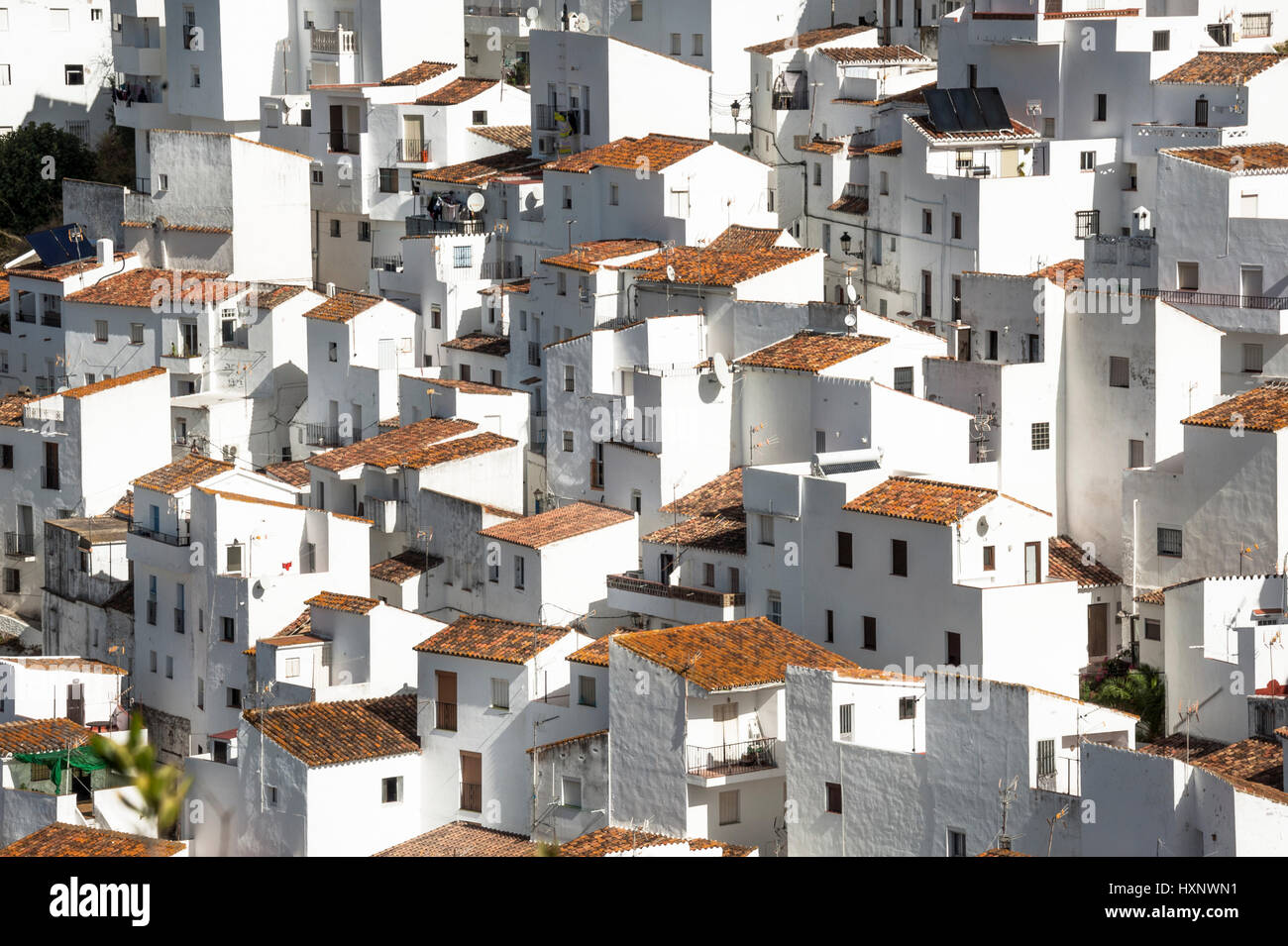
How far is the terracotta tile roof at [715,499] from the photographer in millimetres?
43875

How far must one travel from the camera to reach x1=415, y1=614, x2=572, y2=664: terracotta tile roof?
130 ft

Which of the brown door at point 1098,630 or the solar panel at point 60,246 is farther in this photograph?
the solar panel at point 60,246

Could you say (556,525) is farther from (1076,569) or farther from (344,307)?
(344,307)

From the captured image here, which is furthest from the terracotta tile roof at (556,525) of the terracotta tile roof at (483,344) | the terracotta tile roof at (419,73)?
the terracotta tile roof at (419,73)

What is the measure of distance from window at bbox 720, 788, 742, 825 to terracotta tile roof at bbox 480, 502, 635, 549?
26.9ft

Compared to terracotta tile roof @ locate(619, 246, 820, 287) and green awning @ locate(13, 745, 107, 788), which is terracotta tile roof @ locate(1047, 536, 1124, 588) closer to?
terracotta tile roof @ locate(619, 246, 820, 287)

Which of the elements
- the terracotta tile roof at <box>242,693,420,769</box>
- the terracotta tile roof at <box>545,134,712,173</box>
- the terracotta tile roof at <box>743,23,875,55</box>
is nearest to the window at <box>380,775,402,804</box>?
the terracotta tile roof at <box>242,693,420,769</box>

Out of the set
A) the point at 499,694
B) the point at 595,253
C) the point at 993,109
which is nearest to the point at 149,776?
the point at 499,694

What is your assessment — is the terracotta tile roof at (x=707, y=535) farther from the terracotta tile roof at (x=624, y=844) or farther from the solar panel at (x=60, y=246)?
the solar panel at (x=60, y=246)

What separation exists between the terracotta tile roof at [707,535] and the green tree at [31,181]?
103 ft

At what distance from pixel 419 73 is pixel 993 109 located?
1732cm
